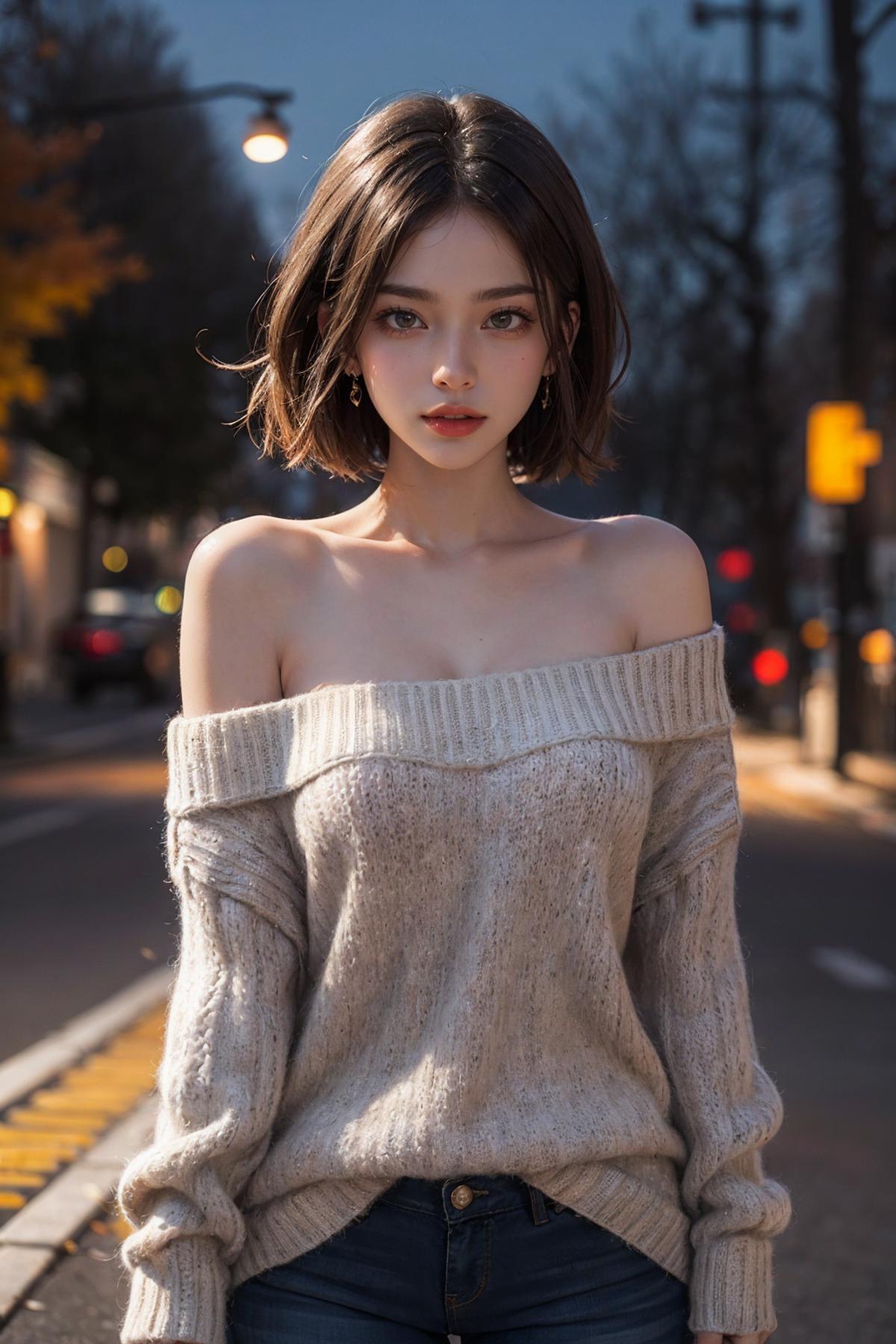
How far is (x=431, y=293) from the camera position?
2213mm

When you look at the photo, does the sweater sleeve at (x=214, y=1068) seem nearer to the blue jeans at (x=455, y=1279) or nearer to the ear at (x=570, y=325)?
the blue jeans at (x=455, y=1279)

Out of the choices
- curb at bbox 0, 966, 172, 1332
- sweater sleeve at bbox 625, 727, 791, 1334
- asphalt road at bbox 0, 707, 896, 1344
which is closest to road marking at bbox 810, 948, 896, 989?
asphalt road at bbox 0, 707, 896, 1344

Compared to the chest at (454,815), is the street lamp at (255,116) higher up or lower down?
higher up

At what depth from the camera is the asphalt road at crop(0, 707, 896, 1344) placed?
4.36 meters

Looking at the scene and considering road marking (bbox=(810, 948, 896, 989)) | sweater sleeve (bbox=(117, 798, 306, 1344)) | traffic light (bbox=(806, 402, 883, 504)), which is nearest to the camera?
sweater sleeve (bbox=(117, 798, 306, 1344))

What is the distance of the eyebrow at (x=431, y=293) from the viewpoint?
2.21 meters

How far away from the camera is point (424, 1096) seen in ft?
6.94

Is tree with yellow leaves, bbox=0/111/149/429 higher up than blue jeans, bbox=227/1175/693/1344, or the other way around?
tree with yellow leaves, bbox=0/111/149/429

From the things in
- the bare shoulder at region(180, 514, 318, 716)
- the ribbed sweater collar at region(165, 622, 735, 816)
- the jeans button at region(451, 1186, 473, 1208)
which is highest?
the bare shoulder at region(180, 514, 318, 716)

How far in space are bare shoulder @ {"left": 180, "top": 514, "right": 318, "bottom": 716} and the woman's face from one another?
23 centimetres

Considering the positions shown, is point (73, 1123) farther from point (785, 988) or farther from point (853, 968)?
point (853, 968)

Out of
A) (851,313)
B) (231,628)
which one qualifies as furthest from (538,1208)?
(851,313)

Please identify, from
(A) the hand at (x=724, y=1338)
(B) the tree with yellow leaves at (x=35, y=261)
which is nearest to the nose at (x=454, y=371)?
(A) the hand at (x=724, y=1338)

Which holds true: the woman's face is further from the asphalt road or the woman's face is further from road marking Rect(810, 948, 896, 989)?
road marking Rect(810, 948, 896, 989)
